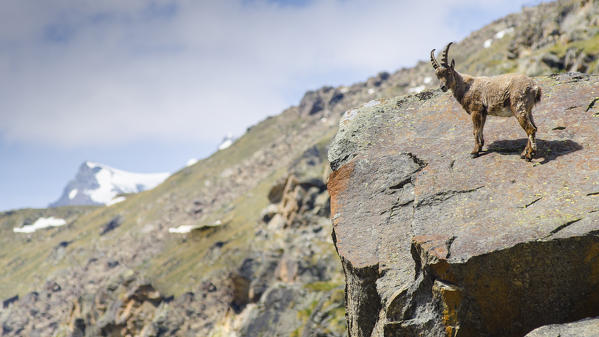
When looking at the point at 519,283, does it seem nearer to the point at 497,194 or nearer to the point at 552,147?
the point at 497,194

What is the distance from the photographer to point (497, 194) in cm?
1298

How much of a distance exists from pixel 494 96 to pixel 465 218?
4809 millimetres

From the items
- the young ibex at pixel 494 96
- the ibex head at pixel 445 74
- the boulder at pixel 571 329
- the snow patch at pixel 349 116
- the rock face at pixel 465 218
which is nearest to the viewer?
the boulder at pixel 571 329

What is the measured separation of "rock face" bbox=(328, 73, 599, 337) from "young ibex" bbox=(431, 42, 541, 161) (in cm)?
78

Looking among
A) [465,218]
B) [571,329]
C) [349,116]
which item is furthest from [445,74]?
[571,329]

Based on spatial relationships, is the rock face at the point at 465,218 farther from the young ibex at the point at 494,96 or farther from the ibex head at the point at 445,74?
the ibex head at the point at 445,74

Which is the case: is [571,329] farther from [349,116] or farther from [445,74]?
[349,116]

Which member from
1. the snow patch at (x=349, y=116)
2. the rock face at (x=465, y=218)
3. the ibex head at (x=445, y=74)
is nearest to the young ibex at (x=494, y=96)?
the ibex head at (x=445, y=74)

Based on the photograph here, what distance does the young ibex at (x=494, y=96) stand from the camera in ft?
45.9

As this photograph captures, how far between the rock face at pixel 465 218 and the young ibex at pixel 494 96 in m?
0.78

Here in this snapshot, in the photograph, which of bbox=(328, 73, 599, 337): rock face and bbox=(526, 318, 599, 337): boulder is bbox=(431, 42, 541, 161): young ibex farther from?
bbox=(526, 318, 599, 337): boulder

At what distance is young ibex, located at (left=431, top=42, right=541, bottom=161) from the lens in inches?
550

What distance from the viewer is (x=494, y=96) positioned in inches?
579

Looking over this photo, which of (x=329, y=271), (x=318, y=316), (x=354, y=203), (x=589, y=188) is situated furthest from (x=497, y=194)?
(x=329, y=271)
